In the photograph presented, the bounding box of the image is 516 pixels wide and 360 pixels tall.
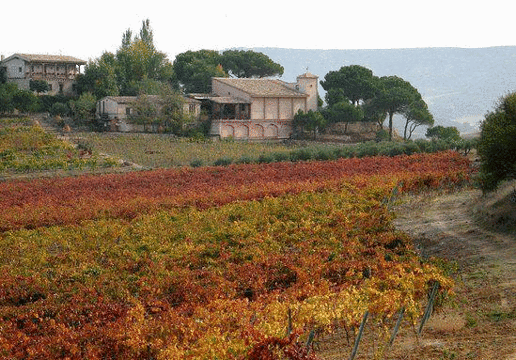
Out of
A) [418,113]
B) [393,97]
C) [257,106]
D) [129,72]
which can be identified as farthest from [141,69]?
[418,113]

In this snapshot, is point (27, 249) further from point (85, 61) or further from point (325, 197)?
point (85, 61)

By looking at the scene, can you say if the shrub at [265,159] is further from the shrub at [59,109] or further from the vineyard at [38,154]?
the shrub at [59,109]

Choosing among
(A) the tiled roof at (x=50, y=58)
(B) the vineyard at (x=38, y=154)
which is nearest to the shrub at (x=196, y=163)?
(B) the vineyard at (x=38, y=154)

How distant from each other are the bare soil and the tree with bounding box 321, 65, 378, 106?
4818cm

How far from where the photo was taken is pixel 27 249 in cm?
2425

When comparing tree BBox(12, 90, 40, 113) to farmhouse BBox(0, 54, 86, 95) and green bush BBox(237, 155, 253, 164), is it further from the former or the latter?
green bush BBox(237, 155, 253, 164)

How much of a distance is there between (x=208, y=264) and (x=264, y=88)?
188 feet

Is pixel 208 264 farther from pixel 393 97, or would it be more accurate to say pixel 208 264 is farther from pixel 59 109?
pixel 393 97

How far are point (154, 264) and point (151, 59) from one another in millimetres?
67855

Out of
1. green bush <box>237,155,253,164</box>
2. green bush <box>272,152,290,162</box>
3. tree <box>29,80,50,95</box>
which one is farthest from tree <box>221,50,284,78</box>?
green bush <box>237,155,253,164</box>

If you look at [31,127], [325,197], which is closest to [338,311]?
[325,197]

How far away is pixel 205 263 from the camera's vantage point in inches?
880

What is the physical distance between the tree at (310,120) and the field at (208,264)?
105 ft

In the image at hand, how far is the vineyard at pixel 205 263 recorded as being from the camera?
14328mm
